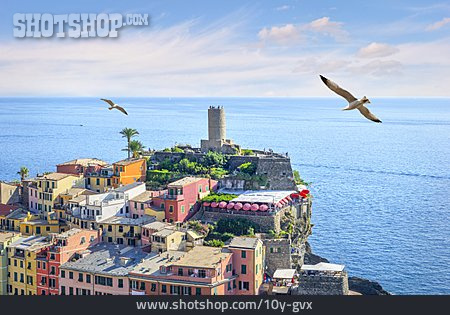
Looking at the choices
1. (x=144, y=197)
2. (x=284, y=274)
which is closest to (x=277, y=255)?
(x=284, y=274)

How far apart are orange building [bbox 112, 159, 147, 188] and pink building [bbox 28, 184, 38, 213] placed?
23.7 ft

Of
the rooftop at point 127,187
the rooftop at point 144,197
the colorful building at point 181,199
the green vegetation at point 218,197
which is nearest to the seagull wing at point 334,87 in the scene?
the colorful building at point 181,199

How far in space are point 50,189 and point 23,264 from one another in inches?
390

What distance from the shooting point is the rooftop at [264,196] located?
5226cm

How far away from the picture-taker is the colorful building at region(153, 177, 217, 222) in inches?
2009

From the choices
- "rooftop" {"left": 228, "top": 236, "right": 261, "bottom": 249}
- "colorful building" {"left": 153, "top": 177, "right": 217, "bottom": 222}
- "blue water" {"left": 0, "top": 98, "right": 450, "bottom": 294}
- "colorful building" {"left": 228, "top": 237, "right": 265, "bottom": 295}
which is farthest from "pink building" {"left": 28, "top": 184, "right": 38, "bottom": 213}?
"blue water" {"left": 0, "top": 98, "right": 450, "bottom": 294}

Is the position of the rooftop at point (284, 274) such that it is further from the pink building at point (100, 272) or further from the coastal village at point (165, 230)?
the pink building at point (100, 272)

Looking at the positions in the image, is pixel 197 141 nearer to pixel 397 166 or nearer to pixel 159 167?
pixel 397 166

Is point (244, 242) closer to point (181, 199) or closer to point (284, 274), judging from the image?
point (284, 274)

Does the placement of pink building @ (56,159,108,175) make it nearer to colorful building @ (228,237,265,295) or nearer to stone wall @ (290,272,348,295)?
colorful building @ (228,237,265,295)

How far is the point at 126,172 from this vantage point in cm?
5888

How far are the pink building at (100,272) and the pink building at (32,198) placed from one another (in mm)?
13173

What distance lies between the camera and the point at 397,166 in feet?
409
